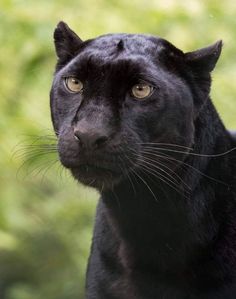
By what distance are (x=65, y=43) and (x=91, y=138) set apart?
Answer: 24.8 inches

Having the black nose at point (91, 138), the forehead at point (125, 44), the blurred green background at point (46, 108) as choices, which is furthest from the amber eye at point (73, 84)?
the blurred green background at point (46, 108)

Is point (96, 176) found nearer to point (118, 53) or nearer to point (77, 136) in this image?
point (77, 136)

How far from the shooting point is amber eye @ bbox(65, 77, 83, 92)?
3959 millimetres

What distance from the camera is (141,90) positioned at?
3908 millimetres

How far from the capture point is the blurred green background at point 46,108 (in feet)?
20.2

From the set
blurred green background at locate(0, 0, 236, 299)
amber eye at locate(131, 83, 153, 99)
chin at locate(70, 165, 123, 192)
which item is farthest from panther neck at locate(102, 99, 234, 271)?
blurred green background at locate(0, 0, 236, 299)

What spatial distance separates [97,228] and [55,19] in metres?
2.19

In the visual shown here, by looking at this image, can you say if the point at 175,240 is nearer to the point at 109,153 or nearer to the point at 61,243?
the point at 109,153


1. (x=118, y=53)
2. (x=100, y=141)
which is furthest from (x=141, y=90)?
(x=100, y=141)

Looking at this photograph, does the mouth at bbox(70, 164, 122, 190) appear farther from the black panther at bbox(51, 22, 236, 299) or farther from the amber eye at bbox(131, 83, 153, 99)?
the amber eye at bbox(131, 83, 153, 99)

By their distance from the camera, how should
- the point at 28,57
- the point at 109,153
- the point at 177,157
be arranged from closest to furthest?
1. the point at 109,153
2. the point at 177,157
3. the point at 28,57

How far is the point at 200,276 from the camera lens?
Result: 4.16 meters

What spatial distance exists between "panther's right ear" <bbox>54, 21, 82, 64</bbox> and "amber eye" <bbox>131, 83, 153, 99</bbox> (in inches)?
15.4

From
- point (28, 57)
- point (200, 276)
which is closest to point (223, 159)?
point (200, 276)
